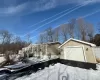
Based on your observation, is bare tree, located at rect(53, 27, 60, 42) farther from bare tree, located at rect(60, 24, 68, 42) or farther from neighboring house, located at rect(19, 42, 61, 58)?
neighboring house, located at rect(19, 42, 61, 58)

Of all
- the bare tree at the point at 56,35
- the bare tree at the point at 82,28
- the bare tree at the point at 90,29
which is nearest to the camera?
the bare tree at the point at 82,28

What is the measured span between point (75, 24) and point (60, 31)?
247 inches

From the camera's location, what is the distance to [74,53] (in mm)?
9984

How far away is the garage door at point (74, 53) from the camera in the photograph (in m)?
9.29

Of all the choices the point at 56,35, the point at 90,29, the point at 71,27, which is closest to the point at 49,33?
the point at 56,35

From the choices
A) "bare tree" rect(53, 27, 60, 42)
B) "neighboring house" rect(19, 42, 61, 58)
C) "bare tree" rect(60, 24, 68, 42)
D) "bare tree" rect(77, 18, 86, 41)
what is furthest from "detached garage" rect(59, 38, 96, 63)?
"bare tree" rect(53, 27, 60, 42)

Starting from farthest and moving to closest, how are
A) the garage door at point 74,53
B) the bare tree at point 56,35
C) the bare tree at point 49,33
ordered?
the bare tree at point 49,33 → the bare tree at point 56,35 → the garage door at point 74,53

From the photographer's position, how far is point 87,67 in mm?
3441

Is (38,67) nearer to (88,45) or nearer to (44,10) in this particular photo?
(88,45)

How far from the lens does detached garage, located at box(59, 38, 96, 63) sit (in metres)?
9.02

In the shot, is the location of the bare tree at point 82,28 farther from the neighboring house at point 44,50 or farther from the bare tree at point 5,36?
the bare tree at point 5,36

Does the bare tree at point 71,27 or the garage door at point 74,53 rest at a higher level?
the bare tree at point 71,27

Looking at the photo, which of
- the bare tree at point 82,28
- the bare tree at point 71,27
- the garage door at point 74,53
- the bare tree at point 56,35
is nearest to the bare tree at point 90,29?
the bare tree at point 82,28

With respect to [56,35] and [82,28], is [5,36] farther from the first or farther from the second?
[82,28]
